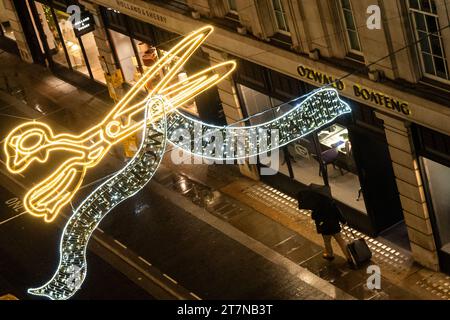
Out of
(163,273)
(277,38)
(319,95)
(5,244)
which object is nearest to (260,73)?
(277,38)

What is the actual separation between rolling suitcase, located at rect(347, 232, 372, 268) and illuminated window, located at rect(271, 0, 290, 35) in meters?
5.21

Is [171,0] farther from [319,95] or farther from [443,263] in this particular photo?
[443,263]

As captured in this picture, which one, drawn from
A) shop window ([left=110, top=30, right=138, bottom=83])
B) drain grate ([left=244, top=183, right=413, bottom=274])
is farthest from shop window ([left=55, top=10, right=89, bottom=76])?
drain grate ([left=244, top=183, right=413, bottom=274])

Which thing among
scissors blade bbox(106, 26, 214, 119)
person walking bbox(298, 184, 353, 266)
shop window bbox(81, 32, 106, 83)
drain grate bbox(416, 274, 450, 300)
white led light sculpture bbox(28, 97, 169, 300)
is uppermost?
scissors blade bbox(106, 26, 214, 119)

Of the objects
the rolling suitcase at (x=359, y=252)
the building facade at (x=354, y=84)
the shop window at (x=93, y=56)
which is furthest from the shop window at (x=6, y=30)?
the rolling suitcase at (x=359, y=252)

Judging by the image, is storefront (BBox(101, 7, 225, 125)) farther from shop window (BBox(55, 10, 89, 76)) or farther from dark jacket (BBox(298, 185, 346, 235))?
dark jacket (BBox(298, 185, 346, 235))

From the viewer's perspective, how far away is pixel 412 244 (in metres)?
27.5

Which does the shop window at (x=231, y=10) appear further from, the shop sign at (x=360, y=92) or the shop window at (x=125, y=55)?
the shop window at (x=125, y=55)

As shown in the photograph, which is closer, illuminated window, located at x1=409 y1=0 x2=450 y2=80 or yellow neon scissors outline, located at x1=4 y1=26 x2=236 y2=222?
illuminated window, located at x1=409 y1=0 x2=450 y2=80

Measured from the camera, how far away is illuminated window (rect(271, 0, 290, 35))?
2841cm

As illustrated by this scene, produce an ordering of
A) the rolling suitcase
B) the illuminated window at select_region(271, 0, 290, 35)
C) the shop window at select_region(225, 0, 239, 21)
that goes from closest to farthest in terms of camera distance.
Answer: the rolling suitcase
the illuminated window at select_region(271, 0, 290, 35)
the shop window at select_region(225, 0, 239, 21)

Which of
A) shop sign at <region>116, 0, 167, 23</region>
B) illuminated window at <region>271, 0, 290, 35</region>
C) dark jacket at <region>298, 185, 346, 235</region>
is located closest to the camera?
dark jacket at <region>298, 185, 346, 235</region>

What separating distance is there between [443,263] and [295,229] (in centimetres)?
438

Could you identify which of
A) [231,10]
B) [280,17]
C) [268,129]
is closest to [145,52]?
[231,10]
